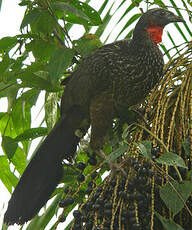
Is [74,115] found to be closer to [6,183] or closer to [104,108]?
[104,108]

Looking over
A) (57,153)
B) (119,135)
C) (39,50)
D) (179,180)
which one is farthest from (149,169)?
(57,153)

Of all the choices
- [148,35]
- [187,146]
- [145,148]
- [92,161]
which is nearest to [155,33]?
[148,35]

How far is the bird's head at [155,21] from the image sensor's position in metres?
1.99

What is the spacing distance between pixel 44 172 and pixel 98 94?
0.36 m

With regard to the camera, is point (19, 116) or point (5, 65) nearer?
point (5, 65)

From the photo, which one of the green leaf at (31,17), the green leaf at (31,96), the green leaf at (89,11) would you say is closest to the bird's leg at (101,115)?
the green leaf at (31,96)

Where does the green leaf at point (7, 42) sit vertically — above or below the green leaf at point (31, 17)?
below

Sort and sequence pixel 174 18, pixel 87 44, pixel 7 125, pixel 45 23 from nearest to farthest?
pixel 45 23 < pixel 87 44 < pixel 7 125 < pixel 174 18

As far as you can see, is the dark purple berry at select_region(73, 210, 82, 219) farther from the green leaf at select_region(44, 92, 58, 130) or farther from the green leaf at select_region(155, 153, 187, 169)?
the green leaf at select_region(44, 92, 58, 130)

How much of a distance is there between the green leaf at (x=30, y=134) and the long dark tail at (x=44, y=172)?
0.17 m

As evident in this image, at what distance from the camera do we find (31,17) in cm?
145

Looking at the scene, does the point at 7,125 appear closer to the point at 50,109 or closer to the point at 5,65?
the point at 50,109

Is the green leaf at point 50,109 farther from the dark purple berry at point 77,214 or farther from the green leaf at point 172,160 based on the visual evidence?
the green leaf at point 172,160

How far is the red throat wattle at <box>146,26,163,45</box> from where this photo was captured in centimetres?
200
